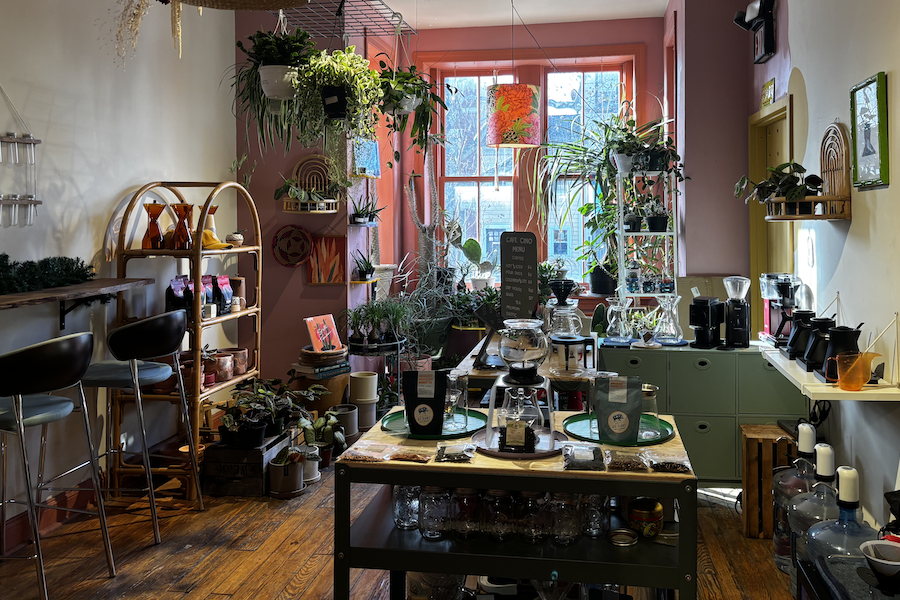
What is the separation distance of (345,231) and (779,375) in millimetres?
3051

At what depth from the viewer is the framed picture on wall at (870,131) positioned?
276 centimetres

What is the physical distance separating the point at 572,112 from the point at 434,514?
532cm

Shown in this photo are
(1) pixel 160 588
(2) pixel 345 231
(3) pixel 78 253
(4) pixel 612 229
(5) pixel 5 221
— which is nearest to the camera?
(1) pixel 160 588

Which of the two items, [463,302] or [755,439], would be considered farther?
[463,302]

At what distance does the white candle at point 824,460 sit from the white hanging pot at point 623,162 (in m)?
2.86

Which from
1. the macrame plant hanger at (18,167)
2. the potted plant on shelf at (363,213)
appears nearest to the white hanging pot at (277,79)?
the macrame plant hanger at (18,167)

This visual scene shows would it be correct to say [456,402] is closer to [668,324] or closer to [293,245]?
[668,324]

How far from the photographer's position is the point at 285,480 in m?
4.16

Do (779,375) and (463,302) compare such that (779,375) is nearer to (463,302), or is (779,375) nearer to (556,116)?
(463,302)

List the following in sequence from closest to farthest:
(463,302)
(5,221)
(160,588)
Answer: (160,588) → (5,221) → (463,302)

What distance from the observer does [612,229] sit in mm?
5992

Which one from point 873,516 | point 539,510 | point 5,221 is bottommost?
point 873,516

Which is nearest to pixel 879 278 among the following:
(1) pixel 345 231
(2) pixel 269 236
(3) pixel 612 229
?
(3) pixel 612 229

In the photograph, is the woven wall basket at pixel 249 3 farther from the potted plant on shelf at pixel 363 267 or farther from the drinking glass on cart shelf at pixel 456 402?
the potted plant on shelf at pixel 363 267
